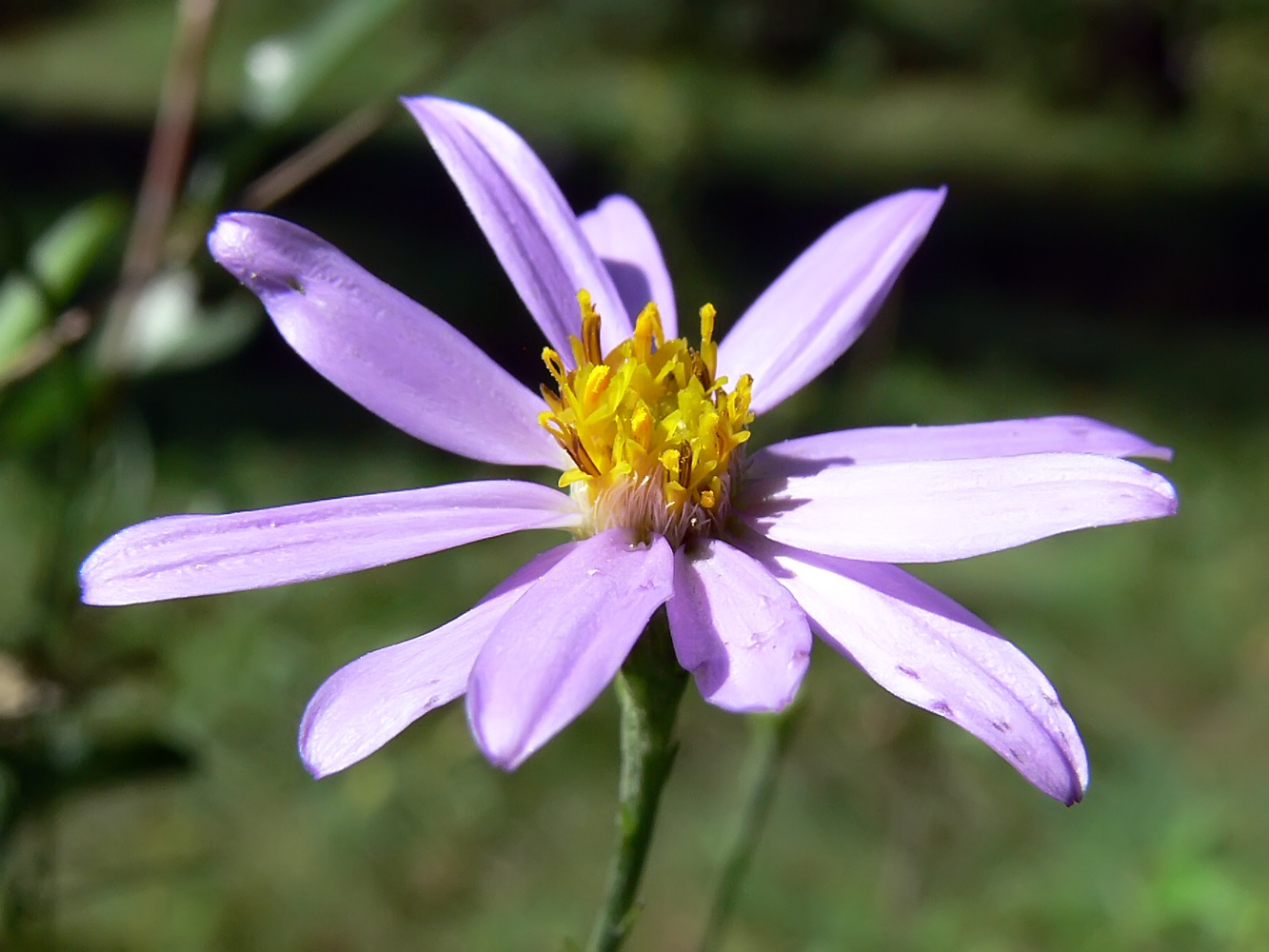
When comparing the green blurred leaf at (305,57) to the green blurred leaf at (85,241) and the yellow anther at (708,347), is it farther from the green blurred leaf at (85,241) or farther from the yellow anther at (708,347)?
the yellow anther at (708,347)

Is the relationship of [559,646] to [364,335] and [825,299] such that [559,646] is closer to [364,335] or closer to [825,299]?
[364,335]

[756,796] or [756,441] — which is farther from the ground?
[756,441]

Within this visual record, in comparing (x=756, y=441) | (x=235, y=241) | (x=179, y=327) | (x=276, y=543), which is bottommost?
(x=756, y=441)

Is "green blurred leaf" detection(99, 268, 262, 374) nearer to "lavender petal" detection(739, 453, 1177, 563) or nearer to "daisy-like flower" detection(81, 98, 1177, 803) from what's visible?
"daisy-like flower" detection(81, 98, 1177, 803)

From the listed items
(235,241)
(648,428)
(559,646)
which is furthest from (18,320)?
(559,646)

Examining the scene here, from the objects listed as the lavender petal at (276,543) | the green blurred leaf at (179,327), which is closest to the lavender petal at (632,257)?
the lavender petal at (276,543)

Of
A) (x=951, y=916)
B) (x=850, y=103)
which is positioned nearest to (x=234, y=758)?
(x=951, y=916)
